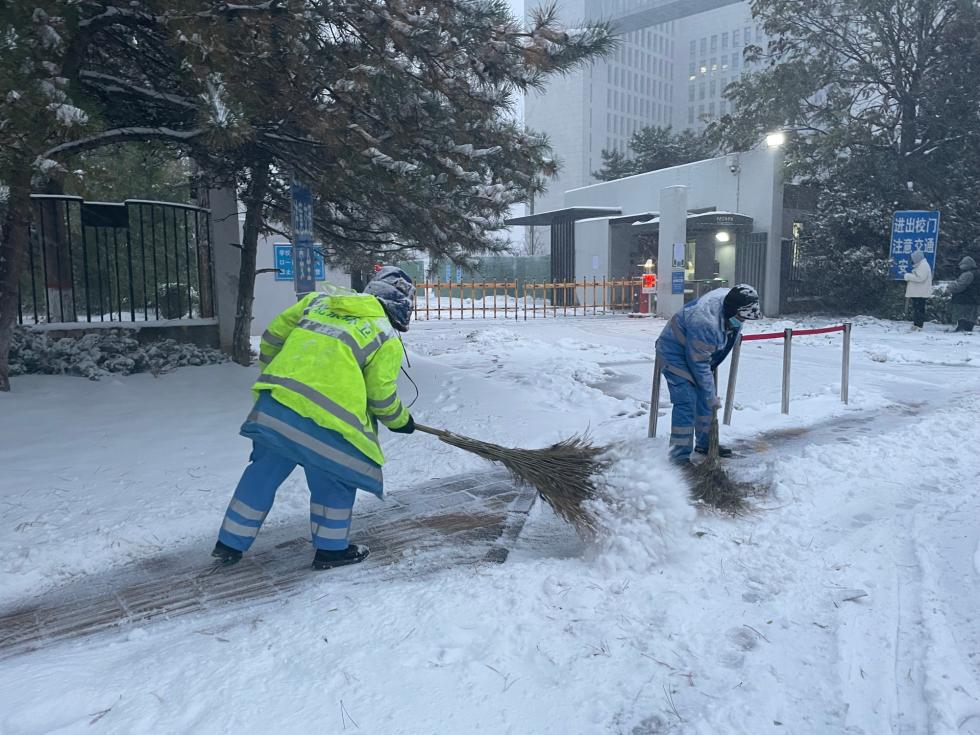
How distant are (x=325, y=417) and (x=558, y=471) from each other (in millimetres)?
1476

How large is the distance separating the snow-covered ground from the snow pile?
1 cm

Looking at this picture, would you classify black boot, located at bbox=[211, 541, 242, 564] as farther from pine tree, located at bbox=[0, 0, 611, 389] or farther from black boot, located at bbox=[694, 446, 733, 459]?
black boot, located at bbox=[694, 446, 733, 459]

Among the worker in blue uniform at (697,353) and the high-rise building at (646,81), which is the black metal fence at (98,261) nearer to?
the worker in blue uniform at (697,353)

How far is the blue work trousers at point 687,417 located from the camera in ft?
17.4

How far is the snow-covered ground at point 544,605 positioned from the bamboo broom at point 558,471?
A: 0.14m

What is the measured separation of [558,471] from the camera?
4.10 m

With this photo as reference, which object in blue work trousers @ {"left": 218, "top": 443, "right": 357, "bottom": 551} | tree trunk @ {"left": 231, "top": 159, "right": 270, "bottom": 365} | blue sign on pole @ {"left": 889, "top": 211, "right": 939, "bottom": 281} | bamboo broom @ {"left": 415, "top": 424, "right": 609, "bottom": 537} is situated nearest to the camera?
blue work trousers @ {"left": 218, "top": 443, "right": 357, "bottom": 551}

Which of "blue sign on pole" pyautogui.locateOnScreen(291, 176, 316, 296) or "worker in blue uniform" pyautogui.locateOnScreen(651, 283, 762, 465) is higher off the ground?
"blue sign on pole" pyautogui.locateOnScreen(291, 176, 316, 296)

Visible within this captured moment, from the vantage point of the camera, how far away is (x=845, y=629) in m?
3.00

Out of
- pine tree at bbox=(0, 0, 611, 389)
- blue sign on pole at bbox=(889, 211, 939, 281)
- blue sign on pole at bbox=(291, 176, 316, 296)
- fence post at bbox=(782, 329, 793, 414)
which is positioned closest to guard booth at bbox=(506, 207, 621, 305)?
blue sign on pole at bbox=(889, 211, 939, 281)

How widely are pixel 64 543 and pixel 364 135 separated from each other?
3.63 meters

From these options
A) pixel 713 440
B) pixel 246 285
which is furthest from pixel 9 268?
pixel 713 440

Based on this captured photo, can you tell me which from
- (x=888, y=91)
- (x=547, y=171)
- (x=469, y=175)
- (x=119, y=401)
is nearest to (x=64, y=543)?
(x=119, y=401)

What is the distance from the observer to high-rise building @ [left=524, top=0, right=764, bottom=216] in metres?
74.8
